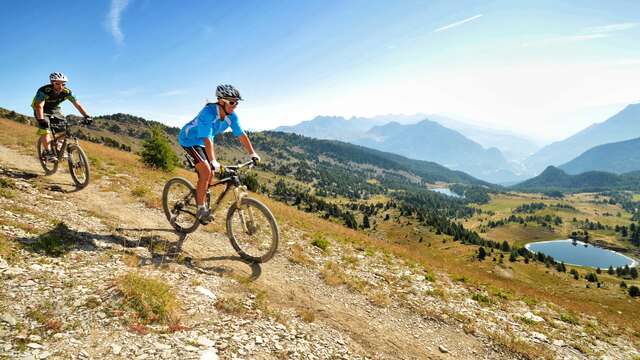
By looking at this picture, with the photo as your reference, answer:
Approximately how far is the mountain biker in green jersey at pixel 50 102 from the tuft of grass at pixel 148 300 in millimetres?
11497

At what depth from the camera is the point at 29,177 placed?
15.9 meters

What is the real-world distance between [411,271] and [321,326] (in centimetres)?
912

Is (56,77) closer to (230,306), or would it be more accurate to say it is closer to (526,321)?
(230,306)

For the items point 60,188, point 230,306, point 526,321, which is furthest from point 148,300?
point 526,321

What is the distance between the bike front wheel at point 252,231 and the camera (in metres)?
10.8

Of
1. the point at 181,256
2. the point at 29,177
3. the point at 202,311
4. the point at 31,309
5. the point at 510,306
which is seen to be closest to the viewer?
the point at 31,309

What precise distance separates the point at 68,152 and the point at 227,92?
1142 cm

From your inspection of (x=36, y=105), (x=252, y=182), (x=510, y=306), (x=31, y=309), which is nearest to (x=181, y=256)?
(x=31, y=309)

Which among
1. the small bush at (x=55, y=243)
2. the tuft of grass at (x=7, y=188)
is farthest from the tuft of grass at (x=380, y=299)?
the tuft of grass at (x=7, y=188)

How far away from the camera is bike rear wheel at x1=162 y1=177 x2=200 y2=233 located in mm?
12297

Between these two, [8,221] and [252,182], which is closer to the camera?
[8,221]

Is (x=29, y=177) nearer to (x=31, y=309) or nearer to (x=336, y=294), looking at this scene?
(x=31, y=309)

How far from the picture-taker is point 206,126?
33.3ft

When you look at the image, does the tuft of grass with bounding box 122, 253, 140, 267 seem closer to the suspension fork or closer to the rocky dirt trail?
the rocky dirt trail
